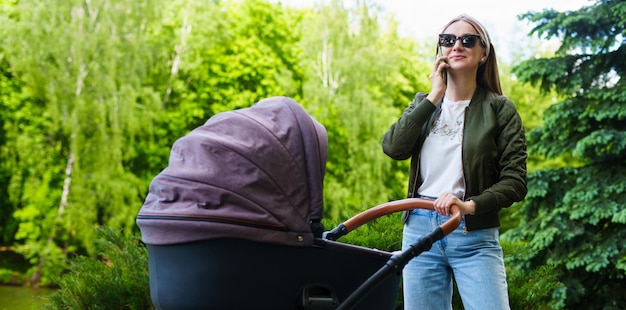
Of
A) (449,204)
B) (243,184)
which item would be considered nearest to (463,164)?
(449,204)

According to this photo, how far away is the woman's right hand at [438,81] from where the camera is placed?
259cm

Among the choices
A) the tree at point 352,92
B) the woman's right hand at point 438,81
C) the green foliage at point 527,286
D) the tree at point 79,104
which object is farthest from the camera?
the tree at point 352,92

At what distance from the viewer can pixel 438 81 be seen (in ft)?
8.56

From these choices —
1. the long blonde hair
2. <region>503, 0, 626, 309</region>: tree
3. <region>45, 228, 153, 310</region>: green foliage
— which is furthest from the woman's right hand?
<region>503, 0, 626, 309</region>: tree

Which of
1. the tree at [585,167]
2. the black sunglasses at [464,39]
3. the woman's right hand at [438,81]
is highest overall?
the black sunglasses at [464,39]

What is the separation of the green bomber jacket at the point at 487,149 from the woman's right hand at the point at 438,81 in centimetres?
4

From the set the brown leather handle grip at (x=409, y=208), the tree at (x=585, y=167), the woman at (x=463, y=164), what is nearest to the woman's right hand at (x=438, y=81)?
the woman at (x=463, y=164)

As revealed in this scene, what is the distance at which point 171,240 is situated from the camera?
2.37 m

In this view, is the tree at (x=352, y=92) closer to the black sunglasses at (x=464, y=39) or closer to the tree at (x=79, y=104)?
the tree at (x=79, y=104)

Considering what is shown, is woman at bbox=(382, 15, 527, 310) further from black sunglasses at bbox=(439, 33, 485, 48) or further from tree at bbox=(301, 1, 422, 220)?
tree at bbox=(301, 1, 422, 220)

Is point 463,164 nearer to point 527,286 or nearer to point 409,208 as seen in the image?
point 409,208

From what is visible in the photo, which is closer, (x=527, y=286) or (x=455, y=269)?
(x=455, y=269)

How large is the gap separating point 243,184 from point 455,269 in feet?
2.87

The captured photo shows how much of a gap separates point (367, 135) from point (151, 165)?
719 cm
